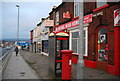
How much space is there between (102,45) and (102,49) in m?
0.31

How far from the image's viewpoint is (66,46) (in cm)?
882

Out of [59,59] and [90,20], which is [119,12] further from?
[59,59]

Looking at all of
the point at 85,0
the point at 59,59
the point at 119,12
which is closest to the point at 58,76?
the point at 59,59

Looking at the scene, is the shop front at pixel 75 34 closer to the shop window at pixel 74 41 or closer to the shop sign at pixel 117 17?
the shop window at pixel 74 41

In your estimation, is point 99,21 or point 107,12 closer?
point 107,12

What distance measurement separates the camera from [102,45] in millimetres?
9648

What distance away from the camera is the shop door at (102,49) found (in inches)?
365

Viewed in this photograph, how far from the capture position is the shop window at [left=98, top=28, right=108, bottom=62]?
931cm

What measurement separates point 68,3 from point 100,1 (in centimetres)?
597

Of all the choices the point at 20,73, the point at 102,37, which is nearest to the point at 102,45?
the point at 102,37

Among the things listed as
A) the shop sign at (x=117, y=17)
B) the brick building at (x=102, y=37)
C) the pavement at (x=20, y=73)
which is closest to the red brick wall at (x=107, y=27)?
the brick building at (x=102, y=37)

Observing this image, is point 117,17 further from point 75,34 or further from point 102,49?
point 75,34

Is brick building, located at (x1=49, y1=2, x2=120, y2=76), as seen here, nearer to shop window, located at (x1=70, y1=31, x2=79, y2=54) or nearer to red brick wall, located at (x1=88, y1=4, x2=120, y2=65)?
red brick wall, located at (x1=88, y1=4, x2=120, y2=65)

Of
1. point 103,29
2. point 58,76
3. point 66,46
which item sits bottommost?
point 58,76
